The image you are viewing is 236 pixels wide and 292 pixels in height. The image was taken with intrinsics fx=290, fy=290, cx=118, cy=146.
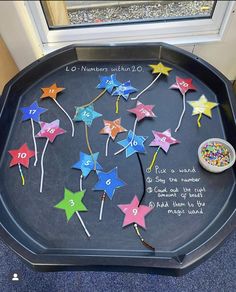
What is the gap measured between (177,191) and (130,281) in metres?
0.40

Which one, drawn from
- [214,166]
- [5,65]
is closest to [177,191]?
[214,166]

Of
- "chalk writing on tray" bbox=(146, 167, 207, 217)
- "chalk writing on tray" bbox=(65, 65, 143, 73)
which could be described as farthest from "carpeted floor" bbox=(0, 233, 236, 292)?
"chalk writing on tray" bbox=(65, 65, 143, 73)

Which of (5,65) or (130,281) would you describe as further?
(5,65)

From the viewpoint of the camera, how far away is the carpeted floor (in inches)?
36.1

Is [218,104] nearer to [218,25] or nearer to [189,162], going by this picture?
[189,162]

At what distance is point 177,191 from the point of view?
72 cm

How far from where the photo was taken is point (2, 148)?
2.65 feet

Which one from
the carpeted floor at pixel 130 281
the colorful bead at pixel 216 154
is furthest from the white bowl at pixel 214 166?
the carpeted floor at pixel 130 281

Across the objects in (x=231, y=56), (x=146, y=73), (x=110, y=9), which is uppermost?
(x=110, y=9)

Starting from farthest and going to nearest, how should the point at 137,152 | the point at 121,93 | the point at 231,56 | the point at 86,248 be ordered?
1. the point at 231,56
2. the point at 121,93
3. the point at 137,152
4. the point at 86,248

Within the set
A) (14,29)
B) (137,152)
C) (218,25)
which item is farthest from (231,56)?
(14,29)

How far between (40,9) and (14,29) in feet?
0.39

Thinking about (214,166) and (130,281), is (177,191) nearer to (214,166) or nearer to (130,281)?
(214,166)

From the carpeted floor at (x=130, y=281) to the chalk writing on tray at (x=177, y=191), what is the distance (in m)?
0.32
